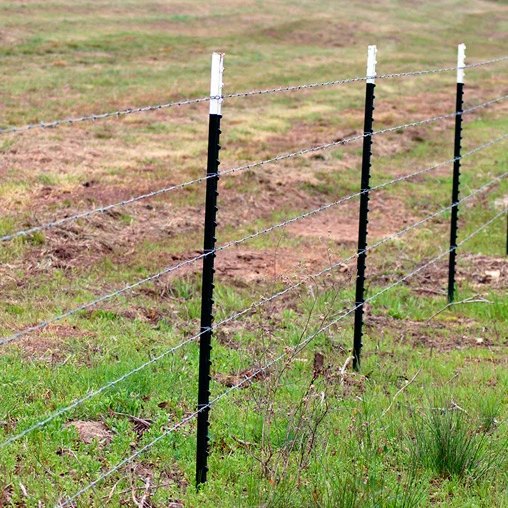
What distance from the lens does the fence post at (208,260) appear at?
4.86 meters

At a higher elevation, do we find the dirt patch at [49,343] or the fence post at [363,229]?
the fence post at [363,229]

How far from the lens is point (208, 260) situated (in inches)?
194

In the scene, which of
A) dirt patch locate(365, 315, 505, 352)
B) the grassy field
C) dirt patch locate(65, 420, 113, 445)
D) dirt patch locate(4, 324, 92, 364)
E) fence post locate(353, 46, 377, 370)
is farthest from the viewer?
dirt patch locate(365, 315, 505, 352)

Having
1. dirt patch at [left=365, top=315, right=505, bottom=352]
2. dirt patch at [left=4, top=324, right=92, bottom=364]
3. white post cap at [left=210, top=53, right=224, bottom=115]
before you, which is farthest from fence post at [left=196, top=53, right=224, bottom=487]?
dirt patch at [left=365, top=315, right=505, bottom=352]

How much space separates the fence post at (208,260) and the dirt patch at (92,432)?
2.42ft

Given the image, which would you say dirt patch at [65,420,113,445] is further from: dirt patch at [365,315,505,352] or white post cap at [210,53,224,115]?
dirt patch at [365,315,505,352]

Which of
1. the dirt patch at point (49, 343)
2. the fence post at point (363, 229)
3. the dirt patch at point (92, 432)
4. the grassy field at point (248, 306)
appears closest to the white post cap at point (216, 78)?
the grassy field at point (248, 306)

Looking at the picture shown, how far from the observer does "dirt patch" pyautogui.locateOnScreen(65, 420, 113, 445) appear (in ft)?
18.2

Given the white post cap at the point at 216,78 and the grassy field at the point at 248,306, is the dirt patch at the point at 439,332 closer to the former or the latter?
the grassy field at the point at 248,306

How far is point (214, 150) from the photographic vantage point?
4.90m

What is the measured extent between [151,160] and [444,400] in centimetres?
995

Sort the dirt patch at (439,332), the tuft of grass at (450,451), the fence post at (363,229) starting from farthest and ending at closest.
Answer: the dirt patch at (439,332)
the fence post at (363,229)
the tuft of grass at (450,451)

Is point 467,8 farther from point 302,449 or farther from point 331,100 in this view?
point 302,449

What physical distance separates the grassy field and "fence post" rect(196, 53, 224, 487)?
212mm
